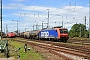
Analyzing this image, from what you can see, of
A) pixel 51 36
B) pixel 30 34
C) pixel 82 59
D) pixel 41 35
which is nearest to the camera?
pixel 82 59

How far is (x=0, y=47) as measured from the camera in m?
21.7

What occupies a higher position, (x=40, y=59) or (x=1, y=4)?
(x=1, y=4)

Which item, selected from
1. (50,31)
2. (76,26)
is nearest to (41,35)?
(50,31)

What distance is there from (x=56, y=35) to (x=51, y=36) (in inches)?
160

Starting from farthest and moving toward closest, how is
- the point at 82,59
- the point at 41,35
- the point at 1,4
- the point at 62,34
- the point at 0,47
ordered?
the point at 41,35, the point at 62,34, the point at 1,4, the point at 0,47, the point at 82,59

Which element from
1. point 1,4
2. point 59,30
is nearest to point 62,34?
point 59,30

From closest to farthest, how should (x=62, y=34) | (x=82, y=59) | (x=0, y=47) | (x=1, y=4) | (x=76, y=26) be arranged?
(x=82, y=59) < (x=0, y=47) < (x=1, y=4) < (x=62, y=34) < (x=76, y=26)

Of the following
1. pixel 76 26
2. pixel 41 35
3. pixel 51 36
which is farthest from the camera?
pixel 76 26

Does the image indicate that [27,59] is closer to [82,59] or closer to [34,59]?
[34,59]

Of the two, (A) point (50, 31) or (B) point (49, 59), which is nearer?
(B) point (49, 59)

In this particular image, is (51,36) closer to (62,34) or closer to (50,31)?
(50,31)

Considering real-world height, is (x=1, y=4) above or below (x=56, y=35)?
above

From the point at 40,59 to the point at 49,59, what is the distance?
25.8 inches

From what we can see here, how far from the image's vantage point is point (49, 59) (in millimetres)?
Result: 16297
